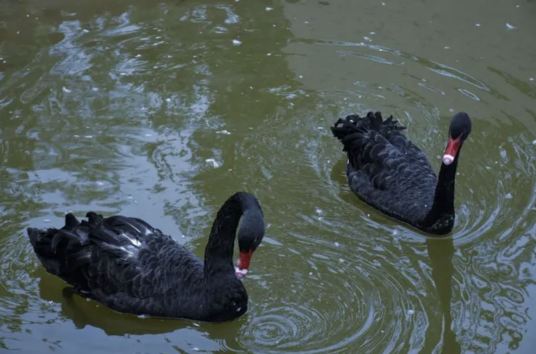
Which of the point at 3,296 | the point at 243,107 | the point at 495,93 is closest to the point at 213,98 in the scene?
the point at 243,107

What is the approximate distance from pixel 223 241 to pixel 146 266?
0.51m

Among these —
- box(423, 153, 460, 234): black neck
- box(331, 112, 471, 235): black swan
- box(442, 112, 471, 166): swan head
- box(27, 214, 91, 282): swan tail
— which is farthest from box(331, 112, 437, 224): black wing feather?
box(27, 214, 91, 282): swan tail

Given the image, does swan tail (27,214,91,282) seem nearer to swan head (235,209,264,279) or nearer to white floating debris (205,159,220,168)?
swan head (235,209,264,279)

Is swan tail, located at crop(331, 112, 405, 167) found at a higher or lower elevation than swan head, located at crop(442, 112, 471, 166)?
lower

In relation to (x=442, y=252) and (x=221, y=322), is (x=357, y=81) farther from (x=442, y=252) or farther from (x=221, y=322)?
(x=221, y=322)

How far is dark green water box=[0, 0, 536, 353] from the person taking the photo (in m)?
5.65

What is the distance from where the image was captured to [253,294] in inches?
229

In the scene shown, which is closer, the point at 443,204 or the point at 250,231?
the point at 250,231

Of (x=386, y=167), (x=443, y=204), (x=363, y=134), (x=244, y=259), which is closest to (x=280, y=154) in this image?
(x=363, y=134)

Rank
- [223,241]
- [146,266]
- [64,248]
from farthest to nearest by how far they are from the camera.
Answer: [64,248]
[146,266]
[223,241]

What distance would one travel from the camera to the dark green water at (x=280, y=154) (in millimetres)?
5648

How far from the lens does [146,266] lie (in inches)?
223

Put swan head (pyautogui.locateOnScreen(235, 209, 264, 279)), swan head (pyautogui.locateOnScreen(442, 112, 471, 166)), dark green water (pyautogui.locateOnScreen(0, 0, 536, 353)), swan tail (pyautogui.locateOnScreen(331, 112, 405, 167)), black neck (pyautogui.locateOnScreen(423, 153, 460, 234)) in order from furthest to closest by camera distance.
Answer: swan tail (pyautogui.locateOnScreen(331, 112, 405, 167)), black neck (pyautogui.locateOnScreen(423, 153, 460, 234)), swan head (pyautogui.locateOnScreen(442, 112, 471, 166)), dark green water (pyautogui.locateOnScreen(0, 0, 536, 353)), swan head (pyautogui.locateOnScreen(235, 209, 264, 279))

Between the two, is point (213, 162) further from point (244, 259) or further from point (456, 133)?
point (244, 259)
